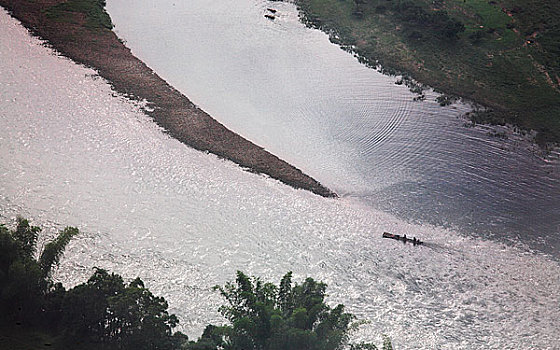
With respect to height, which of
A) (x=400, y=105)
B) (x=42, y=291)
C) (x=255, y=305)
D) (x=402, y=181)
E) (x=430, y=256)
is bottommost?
(x=42, y=291)

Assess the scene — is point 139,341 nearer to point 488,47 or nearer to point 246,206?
point 246,206

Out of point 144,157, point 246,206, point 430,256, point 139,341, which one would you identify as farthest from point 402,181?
point 139,341

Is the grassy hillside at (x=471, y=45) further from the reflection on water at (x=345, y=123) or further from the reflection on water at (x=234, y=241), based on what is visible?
the reflection on water at (x=234, y=241)

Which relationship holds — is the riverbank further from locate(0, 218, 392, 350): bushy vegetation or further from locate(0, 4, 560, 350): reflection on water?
locate(0, 218, 392, 350): bushy vegetation

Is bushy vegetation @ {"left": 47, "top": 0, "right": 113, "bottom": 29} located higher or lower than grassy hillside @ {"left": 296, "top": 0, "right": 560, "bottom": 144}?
lower

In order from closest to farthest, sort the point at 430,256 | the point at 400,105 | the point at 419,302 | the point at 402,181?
the point at 419,302 → the point at 430,256 → the point at 402,181 → the point at 400,105

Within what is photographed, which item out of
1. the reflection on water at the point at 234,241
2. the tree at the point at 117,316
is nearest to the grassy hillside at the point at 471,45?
Answer: the reflection on water at the point at 234,241

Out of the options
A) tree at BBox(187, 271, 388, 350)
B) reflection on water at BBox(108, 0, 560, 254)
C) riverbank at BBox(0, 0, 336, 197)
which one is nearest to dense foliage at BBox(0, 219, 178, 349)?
tree at BBox(187, 271, 388, 350)
